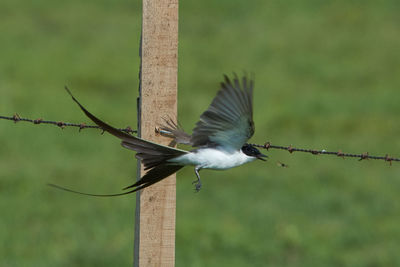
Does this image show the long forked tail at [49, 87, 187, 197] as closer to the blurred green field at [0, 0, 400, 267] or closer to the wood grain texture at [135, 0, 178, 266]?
the wood grain texture at [135, 0, 178, 266]

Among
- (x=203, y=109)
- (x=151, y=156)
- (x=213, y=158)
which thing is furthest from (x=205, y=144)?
(x=203, y=109)

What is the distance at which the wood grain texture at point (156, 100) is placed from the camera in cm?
358

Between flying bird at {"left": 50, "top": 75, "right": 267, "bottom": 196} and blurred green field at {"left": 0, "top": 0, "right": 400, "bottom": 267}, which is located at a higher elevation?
blurred green field at {"left": 0, "top": 0, "right": 400, "bottom": 267}

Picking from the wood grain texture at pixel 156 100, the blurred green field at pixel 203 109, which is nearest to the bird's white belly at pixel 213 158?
the wood grain texture at pixel 156 100

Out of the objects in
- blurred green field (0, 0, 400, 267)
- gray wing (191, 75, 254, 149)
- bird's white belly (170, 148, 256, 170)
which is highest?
blurred green field (0, 0, 400, 267)

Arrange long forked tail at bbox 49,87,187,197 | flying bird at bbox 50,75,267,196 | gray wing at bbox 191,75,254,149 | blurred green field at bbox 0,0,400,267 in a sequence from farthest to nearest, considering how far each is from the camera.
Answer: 1. blurred green field at bbox 0,0,400,267
2. long forked tail at bbox 49,87,187,197
3. flying bird at bbox 50,75,267,196
4. gray wing at bbox 191,75,254,149

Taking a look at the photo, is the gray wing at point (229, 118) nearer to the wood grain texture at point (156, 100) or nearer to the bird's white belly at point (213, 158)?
the bird's white belly at point (213, 158)

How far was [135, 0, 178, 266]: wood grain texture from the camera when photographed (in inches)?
141

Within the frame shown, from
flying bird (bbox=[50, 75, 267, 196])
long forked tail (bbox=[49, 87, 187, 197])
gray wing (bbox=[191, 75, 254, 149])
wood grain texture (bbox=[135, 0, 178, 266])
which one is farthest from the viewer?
wood grain texture (bbox=[135, 0, 178, 266])

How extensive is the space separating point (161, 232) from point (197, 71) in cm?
1144

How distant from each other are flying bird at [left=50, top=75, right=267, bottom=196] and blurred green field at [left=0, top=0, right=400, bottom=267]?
13.0ft

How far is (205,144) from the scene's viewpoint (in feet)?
11.4

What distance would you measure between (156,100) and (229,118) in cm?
50

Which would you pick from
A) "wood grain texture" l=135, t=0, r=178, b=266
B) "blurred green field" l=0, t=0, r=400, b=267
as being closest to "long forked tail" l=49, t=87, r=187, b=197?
"wood grain texture" l=135, t=0, r=178, b=266
